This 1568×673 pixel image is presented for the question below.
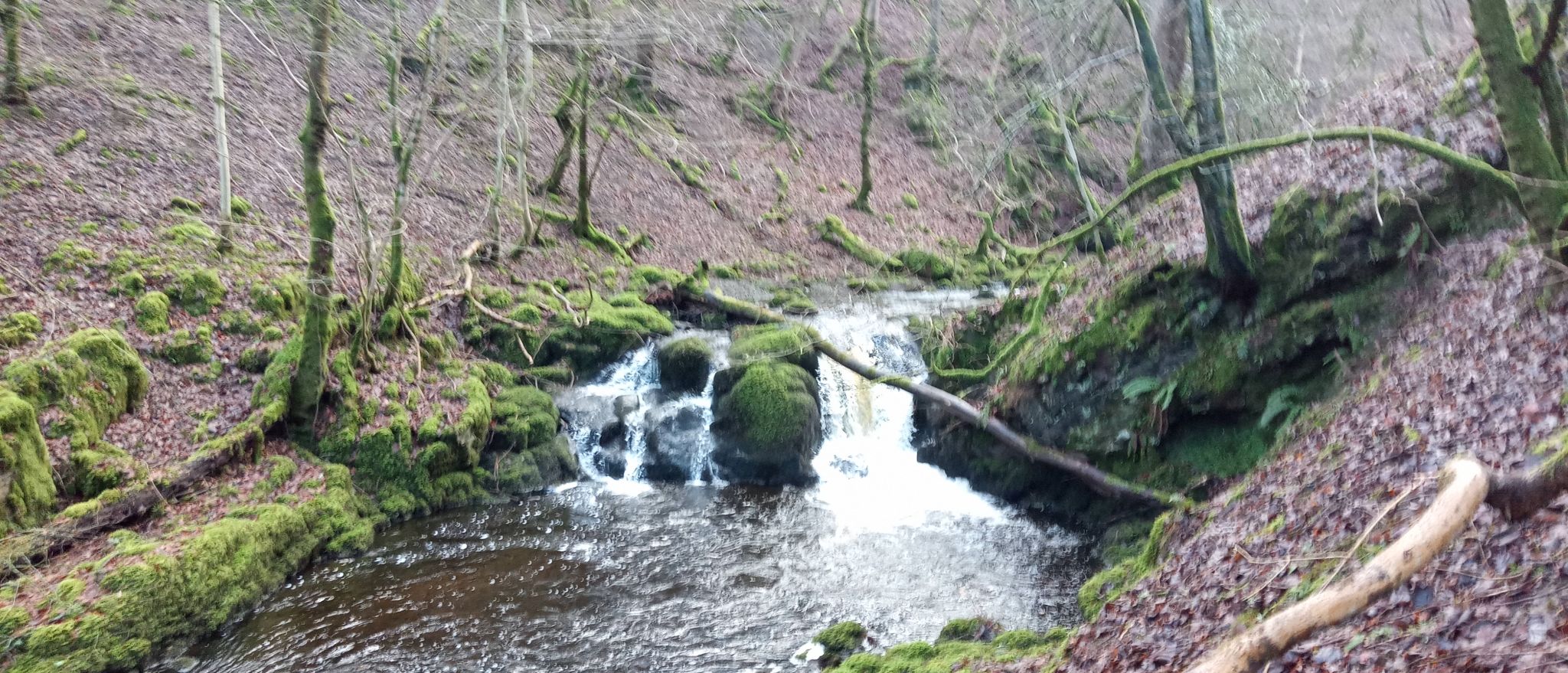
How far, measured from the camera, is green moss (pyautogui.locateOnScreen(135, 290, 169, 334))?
9852 mm

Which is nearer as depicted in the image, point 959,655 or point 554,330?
point 959,655

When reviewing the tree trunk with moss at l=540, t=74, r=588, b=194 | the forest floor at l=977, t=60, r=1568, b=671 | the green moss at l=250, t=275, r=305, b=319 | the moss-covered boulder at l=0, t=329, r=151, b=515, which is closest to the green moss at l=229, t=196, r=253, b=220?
the green moss at l=250, t=275, r=305, b=319

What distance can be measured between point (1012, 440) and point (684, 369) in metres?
5.44

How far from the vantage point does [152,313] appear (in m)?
9.95

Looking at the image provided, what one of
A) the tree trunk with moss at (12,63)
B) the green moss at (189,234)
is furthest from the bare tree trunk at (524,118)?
the tree trunk with moss at (12,63)

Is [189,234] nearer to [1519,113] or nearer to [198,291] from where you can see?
[198,291]

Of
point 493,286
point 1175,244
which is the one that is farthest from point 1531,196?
point 493,286

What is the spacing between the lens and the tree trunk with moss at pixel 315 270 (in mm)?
9352

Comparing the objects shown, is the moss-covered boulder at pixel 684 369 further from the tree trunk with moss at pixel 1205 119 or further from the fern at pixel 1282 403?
the fern at pixel 1282 403

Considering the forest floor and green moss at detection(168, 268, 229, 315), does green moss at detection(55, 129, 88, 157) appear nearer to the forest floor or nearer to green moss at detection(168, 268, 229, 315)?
green moss at detection(168, 268, 229, 315)

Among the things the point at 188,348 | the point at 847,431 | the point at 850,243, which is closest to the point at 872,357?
the point at 847,431

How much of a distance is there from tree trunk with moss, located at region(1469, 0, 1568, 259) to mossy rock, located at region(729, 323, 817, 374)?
28.6ft

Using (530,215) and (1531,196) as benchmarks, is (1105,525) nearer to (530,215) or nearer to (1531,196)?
(1531,196)

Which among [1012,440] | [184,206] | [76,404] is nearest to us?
[76,404]
